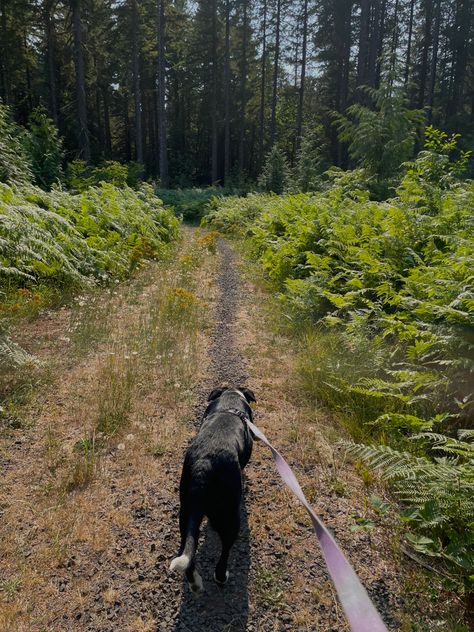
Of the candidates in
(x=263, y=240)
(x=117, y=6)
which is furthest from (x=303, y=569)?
(x=117, y=6)

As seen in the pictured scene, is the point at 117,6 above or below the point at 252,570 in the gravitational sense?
above

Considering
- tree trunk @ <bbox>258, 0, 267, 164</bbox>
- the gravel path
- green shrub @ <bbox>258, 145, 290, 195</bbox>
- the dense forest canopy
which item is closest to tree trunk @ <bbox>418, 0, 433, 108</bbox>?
the dense forest canopy

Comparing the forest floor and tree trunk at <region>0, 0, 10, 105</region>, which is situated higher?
tree trunk at <region>0, 0, 10, 105</region>

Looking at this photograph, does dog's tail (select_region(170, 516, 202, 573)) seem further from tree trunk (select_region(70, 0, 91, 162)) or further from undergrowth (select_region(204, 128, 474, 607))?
tree trunk (select_region(70, 0, 91, 162))

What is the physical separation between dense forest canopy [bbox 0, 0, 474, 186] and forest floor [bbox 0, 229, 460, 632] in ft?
77.6

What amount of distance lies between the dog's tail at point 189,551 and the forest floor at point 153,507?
578mm

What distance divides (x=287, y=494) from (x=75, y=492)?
1.64 metres

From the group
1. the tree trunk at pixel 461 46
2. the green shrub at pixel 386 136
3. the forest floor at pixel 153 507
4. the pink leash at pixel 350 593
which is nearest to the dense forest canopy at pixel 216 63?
the tree trunk at pixel 461 46

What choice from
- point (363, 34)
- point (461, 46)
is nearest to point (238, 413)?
point (363, 34)

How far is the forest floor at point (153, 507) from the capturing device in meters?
2.19

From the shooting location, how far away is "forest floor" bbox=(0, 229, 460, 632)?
2.19 m

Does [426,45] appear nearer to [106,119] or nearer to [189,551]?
[106,119]

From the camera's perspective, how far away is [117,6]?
2886cm

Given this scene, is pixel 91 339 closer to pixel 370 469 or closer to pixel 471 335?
pixel 370 469
